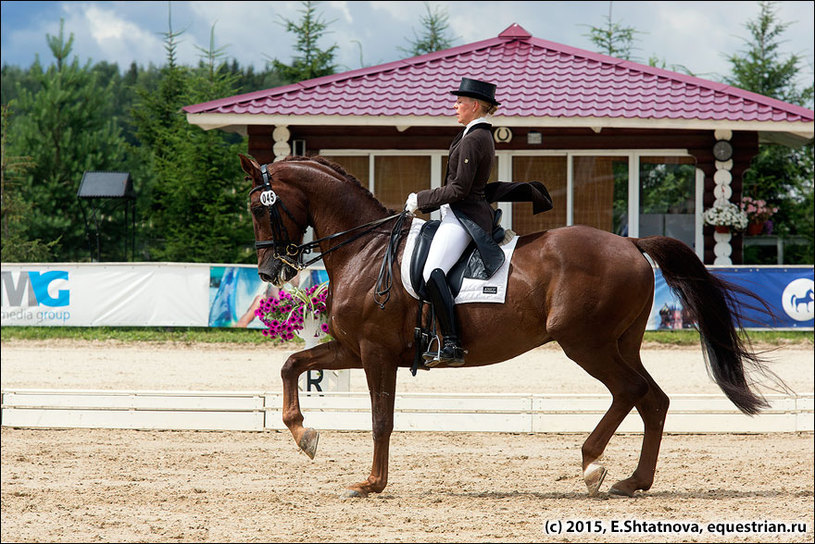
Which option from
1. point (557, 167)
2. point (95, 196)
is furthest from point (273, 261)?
point (95, 196)

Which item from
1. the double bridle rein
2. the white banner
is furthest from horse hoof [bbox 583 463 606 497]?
the white banner

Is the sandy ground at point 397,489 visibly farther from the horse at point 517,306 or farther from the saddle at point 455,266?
the saddle at point 455,266

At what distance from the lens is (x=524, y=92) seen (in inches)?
623

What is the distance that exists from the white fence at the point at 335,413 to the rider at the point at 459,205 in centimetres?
259

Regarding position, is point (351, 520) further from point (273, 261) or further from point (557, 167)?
point (557, 167)

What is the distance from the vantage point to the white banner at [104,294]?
14.0 meters

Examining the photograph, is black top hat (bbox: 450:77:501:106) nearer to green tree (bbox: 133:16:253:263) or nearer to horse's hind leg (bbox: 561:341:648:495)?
horse's hind leg (bbox: 561:341:648:495)

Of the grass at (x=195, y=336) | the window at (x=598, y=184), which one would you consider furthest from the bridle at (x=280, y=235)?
the window at (x=598, y=184)

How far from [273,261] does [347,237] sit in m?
0.50

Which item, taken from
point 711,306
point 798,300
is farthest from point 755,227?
point 711,306

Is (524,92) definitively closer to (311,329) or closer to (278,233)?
(311,329)

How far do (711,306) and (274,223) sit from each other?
9.34 feet

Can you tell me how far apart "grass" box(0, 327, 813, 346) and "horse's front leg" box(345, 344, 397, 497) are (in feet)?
27.2

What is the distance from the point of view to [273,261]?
593 centimetres
